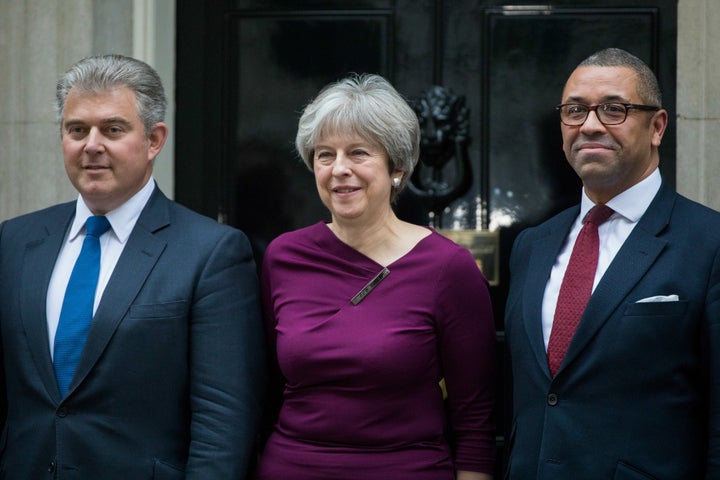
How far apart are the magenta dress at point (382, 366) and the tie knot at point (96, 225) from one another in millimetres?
552

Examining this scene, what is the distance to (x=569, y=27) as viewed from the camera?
180 inches

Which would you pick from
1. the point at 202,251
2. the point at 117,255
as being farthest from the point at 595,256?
the point at 117,255

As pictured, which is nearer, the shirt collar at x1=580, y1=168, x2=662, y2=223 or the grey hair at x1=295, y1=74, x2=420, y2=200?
the shirt collar at x1=580, y1=168, x2=662, y2=223

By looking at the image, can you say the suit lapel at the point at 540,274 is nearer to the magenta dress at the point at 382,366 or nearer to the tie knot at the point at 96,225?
the magenta dress at the point at 382,366

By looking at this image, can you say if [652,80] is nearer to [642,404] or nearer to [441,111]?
[642,404]

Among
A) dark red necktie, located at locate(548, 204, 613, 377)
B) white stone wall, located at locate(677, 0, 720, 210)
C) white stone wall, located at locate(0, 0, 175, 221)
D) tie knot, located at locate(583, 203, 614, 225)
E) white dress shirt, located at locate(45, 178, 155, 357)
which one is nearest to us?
dark red necktie, located at locate(548, 204, 613, 377)

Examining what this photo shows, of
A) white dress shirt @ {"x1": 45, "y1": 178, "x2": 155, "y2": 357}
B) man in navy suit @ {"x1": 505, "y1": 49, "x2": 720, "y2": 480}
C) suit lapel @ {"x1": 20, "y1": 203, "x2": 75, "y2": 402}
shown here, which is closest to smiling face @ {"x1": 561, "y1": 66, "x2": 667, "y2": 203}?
man in navy suit @ {"x1": 505, "y1": 49, "x2": 720, "y2": 480}

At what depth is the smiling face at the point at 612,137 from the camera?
3.02 m

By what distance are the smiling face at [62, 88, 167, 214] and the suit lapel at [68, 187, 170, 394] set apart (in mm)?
137

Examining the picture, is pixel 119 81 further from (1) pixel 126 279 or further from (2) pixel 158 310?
(2) pixel 158 310

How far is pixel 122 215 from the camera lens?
3314mm

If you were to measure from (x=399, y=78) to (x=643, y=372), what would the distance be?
7.11ft

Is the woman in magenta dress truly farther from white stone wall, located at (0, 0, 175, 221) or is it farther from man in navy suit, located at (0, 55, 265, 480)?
white stone wall, located at (0, 0, 175, 221)

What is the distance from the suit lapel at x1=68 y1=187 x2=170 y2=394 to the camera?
3098mm
